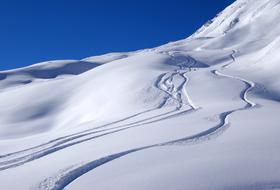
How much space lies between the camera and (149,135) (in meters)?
11.4

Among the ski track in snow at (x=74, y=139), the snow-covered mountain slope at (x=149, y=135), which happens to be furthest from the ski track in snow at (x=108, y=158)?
the ski track in snow at (x=74, y=139)

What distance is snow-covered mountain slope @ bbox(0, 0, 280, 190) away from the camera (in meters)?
7.33

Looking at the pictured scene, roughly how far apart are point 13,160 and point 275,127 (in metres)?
6.21

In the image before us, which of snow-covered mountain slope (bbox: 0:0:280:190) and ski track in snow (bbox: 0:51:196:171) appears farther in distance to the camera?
ski track in snow (bbox: 0:51:196:171)

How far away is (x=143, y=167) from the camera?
797 centimetres

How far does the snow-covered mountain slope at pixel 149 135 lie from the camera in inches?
289

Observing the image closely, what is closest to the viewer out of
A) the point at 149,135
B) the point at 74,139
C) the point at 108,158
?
the point at 108,158

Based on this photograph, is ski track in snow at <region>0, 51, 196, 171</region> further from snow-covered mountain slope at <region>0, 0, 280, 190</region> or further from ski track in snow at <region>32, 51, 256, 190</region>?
ski track in snow at <region>32, 51, 256, 190</region>

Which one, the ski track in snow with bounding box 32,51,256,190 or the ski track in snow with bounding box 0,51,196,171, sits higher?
the ski track in snow with bounding box 0,51,196,171

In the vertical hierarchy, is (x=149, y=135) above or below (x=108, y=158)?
above

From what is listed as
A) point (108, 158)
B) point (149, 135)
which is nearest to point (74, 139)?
point (149, 135)

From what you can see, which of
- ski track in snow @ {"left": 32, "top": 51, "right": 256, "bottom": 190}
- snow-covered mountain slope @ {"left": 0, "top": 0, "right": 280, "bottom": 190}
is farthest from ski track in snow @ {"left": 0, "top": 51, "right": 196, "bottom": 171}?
ski track in snow @ {"left": 32, "top": 51, "right": 256, "bottom": 190}

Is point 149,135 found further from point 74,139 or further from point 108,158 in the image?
point 108,158

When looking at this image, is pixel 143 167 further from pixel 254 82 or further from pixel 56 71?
pixel 56 71
